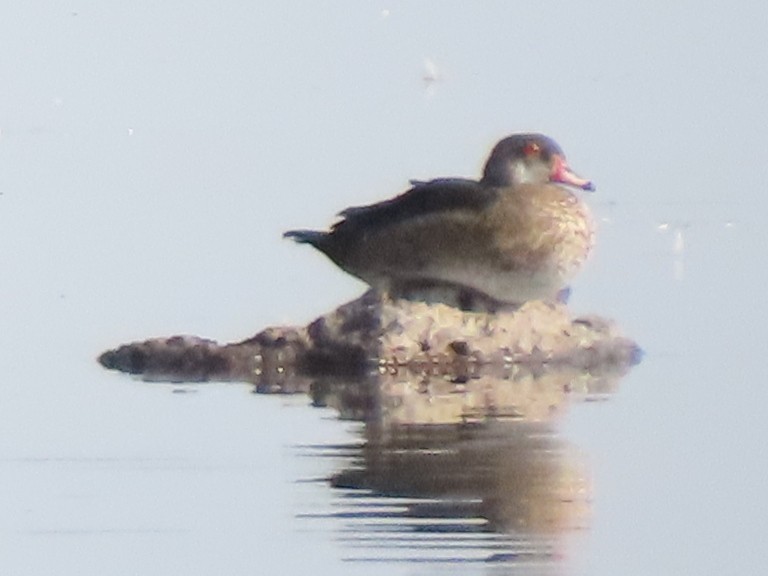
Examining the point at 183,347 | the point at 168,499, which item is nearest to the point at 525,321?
the point at 183,347

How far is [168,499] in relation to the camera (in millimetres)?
11047

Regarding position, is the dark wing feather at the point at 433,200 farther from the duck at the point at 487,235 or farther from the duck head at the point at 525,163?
the duck head at the point at 525,163

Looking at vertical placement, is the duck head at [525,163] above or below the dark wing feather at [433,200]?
above

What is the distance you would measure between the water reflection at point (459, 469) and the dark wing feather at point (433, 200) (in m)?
1.02

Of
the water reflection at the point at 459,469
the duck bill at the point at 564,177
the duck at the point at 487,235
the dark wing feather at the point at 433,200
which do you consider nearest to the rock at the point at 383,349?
the water reflection at the point at 459,469

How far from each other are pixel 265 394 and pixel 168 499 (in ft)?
8.31

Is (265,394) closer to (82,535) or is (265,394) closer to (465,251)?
(465,251)

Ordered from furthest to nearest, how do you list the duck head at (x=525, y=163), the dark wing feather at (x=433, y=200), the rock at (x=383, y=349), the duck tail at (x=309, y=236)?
the duck tail at (x=309, y=236), the duck head at (x=525, y=163), the dark wing feather at (x=433, y=200), the rock at (x=383, y=349)

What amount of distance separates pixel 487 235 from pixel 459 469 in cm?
354

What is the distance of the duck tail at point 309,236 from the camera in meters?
15.5

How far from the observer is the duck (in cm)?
1482

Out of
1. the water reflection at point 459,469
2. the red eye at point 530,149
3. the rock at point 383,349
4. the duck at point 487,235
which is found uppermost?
the red eye at point 530,149

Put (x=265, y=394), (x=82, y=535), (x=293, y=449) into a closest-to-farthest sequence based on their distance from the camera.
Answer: (x=82, y=535), (x=293, y=449), (x=265, y=394)

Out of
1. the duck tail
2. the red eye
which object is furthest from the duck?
the duck tail
